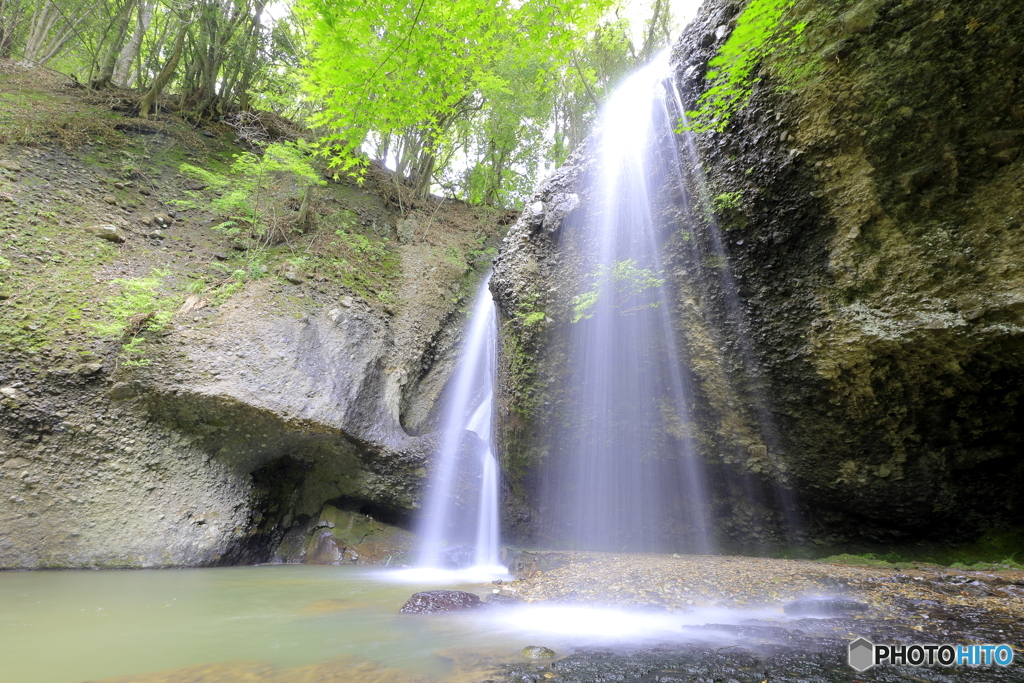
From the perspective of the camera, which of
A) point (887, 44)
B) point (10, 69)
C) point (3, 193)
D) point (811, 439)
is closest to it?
point (887, 44)

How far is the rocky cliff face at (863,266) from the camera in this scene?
13.9 ft

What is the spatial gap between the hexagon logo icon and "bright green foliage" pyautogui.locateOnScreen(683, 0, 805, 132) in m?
5.25

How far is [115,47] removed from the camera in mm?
12328

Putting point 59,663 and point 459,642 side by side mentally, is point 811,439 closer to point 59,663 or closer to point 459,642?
point 459,642

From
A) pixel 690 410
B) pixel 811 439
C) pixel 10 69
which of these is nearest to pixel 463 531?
pixel 690 410

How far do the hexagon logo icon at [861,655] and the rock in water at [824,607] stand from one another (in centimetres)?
92

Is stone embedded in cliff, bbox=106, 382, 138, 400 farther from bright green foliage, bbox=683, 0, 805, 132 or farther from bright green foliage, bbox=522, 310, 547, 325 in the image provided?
bright green foliage, bbox=683, 0, 805, 132

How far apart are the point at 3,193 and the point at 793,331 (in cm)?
1197

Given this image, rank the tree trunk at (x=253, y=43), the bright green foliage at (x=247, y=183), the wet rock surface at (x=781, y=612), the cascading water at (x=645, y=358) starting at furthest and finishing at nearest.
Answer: the tree trunk at (x=253, y=43)
the bright green foliage at (x=247, y=183)
the cascading water at (x=645, y=358)
the wet rock surface at (x=781, y=612)

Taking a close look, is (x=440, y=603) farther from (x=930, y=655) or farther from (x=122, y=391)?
(x=122, y=391)

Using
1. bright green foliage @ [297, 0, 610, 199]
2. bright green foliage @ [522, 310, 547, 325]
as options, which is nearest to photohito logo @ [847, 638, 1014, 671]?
bright green foliage @ [522, 310, 547, 325]

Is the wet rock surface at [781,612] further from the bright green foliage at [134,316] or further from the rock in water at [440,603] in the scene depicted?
the bright green foliage at [134,316]

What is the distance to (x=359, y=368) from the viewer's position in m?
8.60

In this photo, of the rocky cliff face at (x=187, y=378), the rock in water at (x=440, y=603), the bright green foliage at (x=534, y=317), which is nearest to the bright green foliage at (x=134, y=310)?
the rocky cliff face at (x=187, y=378)
